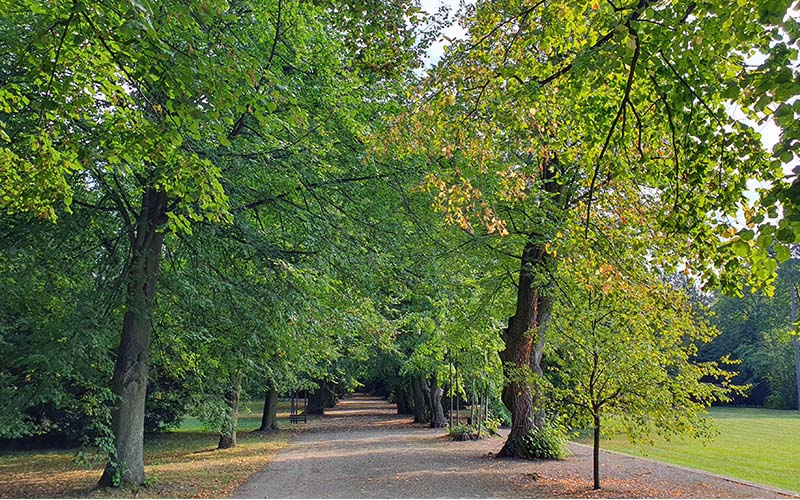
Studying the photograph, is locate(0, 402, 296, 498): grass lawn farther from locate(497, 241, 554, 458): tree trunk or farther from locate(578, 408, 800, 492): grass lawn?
locate(578, 408, 800, 492): grass lawn

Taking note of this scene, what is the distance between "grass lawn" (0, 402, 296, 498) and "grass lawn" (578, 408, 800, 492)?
9.04m

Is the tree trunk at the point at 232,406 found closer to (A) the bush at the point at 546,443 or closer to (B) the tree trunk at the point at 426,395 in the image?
(A) the bush at the point at 546,443

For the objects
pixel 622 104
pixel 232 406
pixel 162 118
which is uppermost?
pixel 162 118

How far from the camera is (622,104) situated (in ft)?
15.4

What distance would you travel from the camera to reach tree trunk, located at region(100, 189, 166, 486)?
10.8 meters

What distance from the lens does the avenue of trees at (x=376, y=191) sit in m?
4.87

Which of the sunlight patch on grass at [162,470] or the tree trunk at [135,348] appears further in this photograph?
the sunlight patch on grass at [162,470]

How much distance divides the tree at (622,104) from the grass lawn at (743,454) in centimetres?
762

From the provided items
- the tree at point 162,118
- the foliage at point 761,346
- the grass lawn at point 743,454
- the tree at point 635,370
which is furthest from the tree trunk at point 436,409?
the foliage at point 761,346

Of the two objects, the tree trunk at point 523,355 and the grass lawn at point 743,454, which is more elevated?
the tree trunk at point 523,355

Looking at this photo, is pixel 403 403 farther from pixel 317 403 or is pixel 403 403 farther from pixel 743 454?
pixel 743 454

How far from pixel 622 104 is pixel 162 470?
13855mm

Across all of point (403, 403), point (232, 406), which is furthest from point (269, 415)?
point (403, 403)

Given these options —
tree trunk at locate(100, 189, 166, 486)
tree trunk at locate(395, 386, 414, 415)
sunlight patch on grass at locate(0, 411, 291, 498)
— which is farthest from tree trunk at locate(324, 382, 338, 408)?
tree trunk at locate(100, 189, 166, 486)
